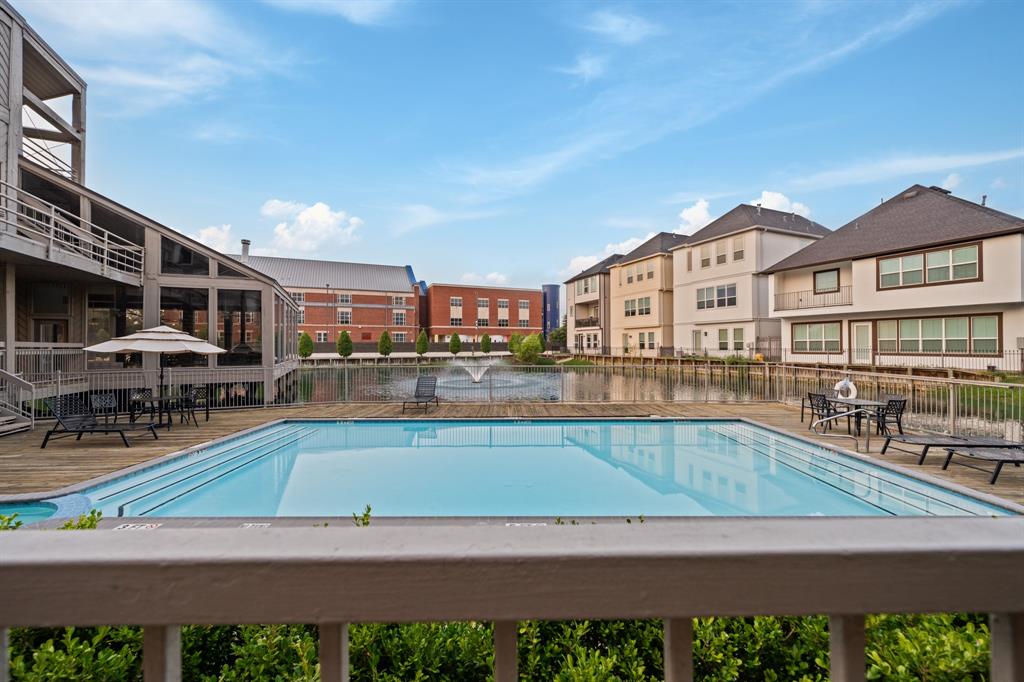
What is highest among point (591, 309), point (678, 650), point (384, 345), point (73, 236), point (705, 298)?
point (591, 309)

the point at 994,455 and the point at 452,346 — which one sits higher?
the point at 452,346

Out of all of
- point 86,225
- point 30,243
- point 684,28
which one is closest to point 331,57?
point 86,225

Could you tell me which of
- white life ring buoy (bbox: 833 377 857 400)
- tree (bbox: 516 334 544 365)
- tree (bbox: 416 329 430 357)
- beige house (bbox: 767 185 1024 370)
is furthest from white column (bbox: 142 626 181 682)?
tree (bbox: 416 329 430 357)

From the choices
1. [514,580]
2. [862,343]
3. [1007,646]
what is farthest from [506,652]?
[862,343]

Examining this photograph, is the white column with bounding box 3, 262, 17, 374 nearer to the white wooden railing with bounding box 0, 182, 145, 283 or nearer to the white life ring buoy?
the white wooden railing with bounding box 0, 182, 145, 283

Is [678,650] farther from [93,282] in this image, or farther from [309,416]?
[93,282]

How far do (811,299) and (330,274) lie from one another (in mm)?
46665

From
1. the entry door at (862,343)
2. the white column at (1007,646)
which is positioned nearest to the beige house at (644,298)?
the entry door at (862,343)

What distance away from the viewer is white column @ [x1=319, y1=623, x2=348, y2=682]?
735 mm

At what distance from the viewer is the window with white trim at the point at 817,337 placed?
25.1m

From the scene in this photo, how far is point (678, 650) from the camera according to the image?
2.61 ft

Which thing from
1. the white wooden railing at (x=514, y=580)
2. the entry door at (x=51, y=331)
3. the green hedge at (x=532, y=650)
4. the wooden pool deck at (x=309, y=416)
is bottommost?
the wooden pool deck at (x=309, y=416)

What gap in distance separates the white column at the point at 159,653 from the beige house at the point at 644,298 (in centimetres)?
3723

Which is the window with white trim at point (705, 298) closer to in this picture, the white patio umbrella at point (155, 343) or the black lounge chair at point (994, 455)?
the black lounge chair at point (994, 455)
